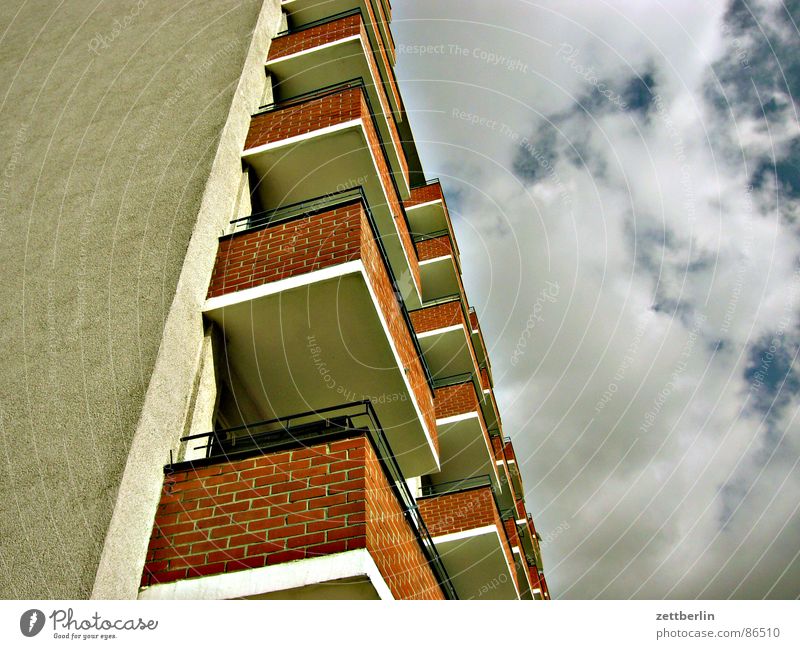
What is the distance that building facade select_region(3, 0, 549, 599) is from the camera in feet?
15.1

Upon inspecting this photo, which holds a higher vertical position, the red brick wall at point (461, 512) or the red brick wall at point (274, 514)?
the red brick wall at point (461, 512)

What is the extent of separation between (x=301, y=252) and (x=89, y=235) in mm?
2342

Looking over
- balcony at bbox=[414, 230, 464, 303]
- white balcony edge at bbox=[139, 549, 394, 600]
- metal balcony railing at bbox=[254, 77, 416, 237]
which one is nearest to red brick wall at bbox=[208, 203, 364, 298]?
metal balcony railing at bbox=[254, 77, 416, 237]

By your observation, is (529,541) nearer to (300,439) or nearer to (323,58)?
(323,58)

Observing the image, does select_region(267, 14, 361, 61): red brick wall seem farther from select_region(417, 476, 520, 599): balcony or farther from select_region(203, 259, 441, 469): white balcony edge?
select_region(417, 476, 520, 599): balcony

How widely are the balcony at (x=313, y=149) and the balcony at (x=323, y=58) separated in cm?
138

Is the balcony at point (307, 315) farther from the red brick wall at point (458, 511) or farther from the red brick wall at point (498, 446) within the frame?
the red brick wall at point (498, 446)

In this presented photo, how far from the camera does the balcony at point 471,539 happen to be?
11.0 meters

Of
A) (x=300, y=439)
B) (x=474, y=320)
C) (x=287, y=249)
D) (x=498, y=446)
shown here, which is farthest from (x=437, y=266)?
(x=300, y=439)

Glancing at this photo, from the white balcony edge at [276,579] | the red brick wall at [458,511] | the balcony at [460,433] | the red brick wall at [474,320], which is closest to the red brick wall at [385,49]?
the balcony at [460,433]

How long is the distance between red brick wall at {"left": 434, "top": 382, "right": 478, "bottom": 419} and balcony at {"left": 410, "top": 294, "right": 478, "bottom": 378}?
3.60 ft

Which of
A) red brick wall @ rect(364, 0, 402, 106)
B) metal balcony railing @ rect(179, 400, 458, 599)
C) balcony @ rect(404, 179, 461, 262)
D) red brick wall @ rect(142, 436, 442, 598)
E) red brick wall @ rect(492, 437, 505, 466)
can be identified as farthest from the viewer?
red brick wall @ rect(492, 437, 505, 466)
